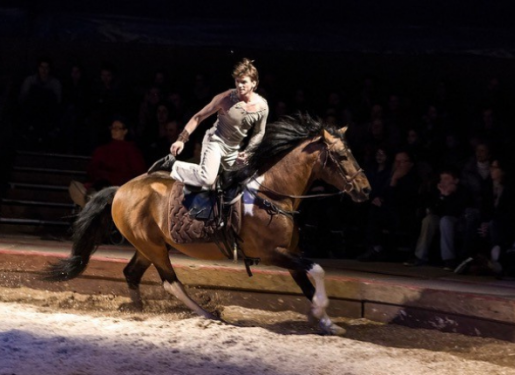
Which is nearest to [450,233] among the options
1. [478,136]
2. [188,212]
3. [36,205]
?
[478,136]

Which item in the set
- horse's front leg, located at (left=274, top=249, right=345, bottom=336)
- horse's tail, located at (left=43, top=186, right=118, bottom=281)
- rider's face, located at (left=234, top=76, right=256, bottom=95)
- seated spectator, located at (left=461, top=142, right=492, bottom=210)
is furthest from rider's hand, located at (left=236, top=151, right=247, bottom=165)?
seated spectator, located at (left=461, top=142, right=492, bottom=210)

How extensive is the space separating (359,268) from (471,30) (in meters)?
5.04

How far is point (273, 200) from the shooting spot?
732cm

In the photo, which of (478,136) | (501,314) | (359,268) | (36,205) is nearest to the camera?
(501,314)

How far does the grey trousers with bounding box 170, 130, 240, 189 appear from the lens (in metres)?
7.48

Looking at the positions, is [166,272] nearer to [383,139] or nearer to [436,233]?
[436,233]

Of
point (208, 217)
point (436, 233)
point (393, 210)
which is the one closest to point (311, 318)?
point (208, 217)

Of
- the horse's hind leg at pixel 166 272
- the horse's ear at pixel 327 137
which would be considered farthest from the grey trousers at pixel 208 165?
the horse's ear at pixel 327 137

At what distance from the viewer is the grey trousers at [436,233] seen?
947 cm

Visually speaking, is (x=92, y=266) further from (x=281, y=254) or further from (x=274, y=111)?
(x=274, y=111)

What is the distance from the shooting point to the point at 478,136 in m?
10.8

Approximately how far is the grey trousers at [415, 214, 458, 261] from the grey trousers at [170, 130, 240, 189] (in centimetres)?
284

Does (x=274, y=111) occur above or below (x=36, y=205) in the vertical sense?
above

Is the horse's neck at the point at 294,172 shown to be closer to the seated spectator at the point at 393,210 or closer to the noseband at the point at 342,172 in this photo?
the noseband at the point at 342,172
